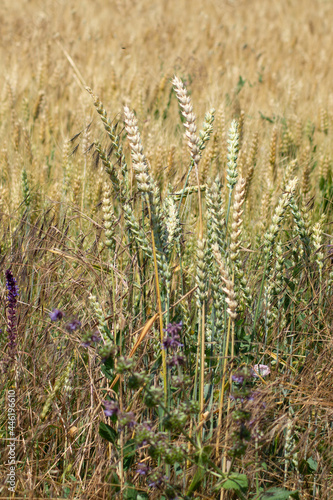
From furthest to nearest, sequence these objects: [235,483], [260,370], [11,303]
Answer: [260,370]
[11,303]
[235,483]

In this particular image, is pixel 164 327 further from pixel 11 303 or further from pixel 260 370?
pixel 11 303

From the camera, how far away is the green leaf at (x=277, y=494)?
3.31 ft

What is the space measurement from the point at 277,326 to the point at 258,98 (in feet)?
9.93

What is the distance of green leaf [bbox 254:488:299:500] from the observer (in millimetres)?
1009

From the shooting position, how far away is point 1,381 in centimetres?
121

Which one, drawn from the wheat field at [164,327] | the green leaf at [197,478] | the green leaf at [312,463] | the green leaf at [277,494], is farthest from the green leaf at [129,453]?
the green leaf at [312,463]

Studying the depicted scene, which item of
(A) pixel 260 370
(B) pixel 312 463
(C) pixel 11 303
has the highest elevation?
(C) pixel 11 303

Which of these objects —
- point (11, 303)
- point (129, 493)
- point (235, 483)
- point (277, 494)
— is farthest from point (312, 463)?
point (11, 303)

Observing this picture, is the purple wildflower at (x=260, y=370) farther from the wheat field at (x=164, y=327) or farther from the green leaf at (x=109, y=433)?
the green leaf at (x=109, y=433)

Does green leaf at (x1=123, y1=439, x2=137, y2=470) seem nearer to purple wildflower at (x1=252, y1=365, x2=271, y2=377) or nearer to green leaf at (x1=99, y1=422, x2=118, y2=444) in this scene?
green leaf at (x1=99, y1=422, x2=118, y2=444)

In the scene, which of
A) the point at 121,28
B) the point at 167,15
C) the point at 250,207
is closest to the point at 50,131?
the point at 250,207

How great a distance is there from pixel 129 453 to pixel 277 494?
1.01 feet

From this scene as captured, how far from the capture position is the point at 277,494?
102cm

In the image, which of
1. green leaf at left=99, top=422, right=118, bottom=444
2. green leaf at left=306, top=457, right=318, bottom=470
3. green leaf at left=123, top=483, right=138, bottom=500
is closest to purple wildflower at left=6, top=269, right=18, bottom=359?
green leaf at left=99, top=422, right=118, bottom=444
